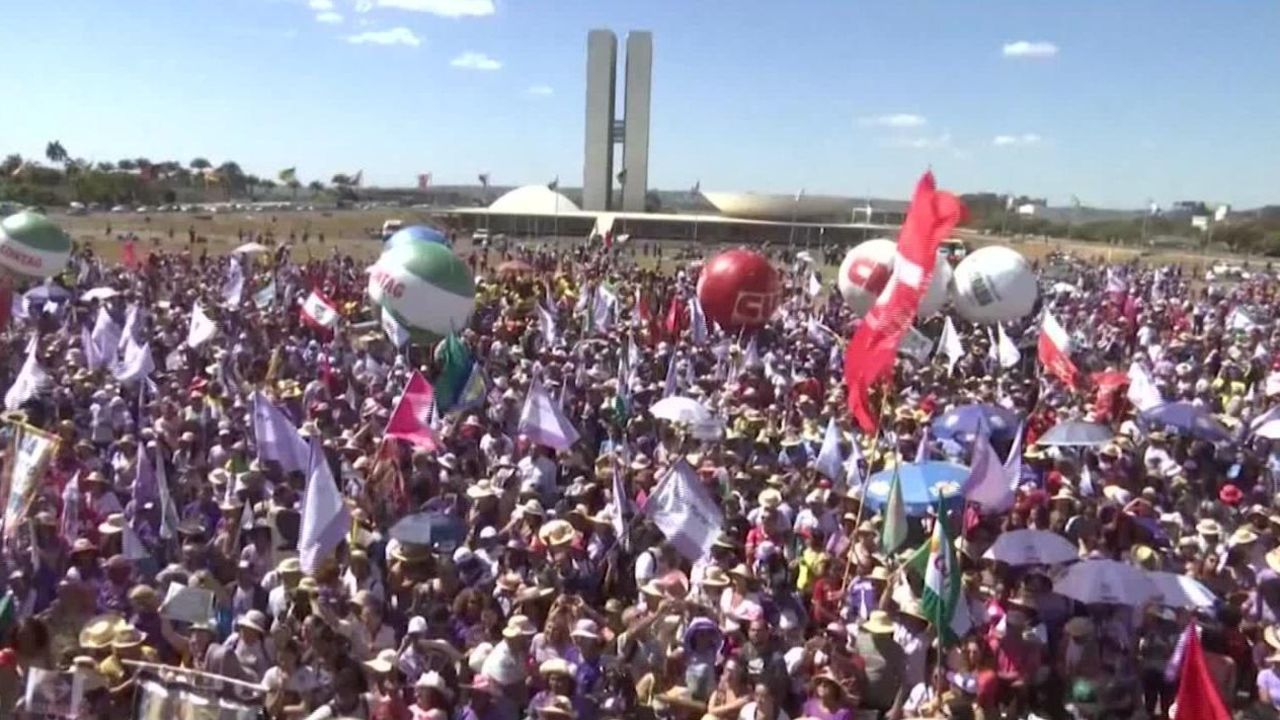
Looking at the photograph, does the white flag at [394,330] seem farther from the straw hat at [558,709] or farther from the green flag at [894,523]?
the straw hat at [558,709]

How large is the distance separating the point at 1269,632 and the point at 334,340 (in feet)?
42.6

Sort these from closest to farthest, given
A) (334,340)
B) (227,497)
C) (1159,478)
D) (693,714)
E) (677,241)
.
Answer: (693,714), (227,497), (1159,478), (334,340), (677,241)

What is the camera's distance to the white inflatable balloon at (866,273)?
19844 mm

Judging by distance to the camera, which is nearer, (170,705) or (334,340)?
(170,705)

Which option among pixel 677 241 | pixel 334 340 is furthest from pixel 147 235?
pixel 334 340

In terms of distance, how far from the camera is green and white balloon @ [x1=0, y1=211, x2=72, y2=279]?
21719 mm

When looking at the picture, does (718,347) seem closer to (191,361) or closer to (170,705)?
(191,361)

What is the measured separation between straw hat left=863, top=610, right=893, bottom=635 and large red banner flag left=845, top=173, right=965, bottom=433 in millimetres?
2516

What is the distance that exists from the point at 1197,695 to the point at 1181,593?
2069 mm

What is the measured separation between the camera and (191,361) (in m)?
15.5

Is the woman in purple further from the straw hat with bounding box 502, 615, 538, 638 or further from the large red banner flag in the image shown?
the large red banner flag

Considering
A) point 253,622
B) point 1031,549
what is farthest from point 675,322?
point 253,622

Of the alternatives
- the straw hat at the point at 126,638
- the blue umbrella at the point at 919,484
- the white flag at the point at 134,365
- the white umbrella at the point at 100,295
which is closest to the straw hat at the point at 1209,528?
the blue umbrella at the point at 919,484

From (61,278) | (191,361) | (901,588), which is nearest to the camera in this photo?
(901,588)
